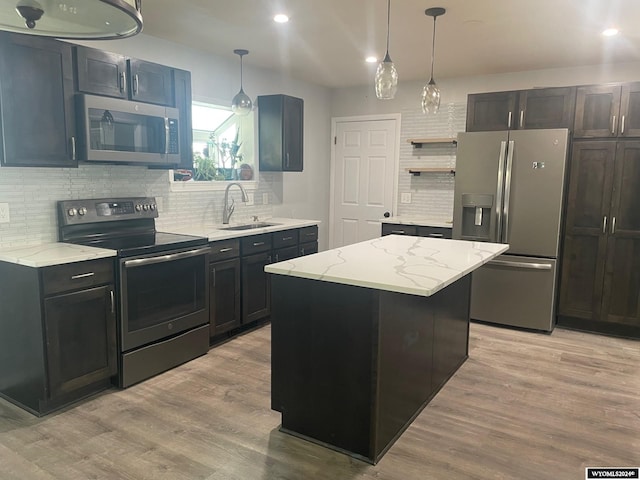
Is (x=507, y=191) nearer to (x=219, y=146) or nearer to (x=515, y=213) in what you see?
(x=515, y=213)

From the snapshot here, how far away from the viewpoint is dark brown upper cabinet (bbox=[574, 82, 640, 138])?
398cm

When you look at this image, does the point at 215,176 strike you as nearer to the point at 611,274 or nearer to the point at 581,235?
the point at 581,235

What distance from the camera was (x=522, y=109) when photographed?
14.4ft

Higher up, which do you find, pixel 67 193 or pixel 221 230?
pixel 67 193

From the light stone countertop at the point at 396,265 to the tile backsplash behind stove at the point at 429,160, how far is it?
6.99 ft

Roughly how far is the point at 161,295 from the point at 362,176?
343 centimetres

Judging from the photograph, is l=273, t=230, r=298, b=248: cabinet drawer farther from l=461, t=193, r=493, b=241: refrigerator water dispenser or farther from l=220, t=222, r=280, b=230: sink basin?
l=461, t=193, r=493, b=241: refrigerator water dispenser

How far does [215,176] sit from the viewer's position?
15.2 ft

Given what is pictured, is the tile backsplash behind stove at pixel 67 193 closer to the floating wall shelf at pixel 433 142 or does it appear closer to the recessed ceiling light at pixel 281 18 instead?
the recessed ceiling light at pixel 281 18

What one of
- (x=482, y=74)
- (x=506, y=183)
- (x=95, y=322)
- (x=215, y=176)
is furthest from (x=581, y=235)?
(x=95, y=322)

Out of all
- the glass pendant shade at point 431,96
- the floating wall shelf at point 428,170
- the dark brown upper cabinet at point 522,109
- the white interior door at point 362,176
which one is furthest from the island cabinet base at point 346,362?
the white interior door at point 362,176

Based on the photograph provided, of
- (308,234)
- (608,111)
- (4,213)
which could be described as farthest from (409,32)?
(4,213)

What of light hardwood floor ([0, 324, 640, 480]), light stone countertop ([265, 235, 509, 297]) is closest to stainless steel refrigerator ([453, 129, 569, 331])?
light hardwood floor ([0, 324, 640, 480])

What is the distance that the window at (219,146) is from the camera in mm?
4449
